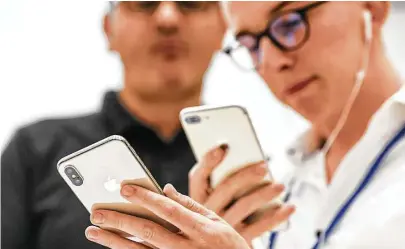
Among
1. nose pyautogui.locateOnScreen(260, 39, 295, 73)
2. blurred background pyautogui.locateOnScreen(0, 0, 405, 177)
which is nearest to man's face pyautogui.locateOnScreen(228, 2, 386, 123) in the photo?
nose pyautogui.locateOnScreen(260, 39, 295, 73)

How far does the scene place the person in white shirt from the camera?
569mm

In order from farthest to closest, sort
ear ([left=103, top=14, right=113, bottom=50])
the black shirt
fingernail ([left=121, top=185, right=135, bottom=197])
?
1. ear ([left=103, top=14, right=113, bottom=50])
2. the black shirt
3. fingernail ([left=121, top=185, right=135, bottom=197])

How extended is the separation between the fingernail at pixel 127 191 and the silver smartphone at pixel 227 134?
19cm

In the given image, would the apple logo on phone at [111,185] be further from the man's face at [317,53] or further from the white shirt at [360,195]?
the man's face at [317,53]

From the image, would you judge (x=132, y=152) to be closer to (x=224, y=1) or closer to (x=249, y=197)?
(x=249, y=197)

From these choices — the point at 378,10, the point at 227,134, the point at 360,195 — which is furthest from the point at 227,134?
the point at 378,10

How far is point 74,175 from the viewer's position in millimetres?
475

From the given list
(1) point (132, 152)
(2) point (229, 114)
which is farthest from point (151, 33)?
(1) point (132, 152)

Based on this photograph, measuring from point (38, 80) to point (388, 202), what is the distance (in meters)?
0.55

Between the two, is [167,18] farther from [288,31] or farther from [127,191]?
[127,191]

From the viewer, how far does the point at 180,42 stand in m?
0.75

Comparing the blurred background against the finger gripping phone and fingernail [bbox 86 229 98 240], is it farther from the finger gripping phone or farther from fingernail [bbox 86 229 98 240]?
fingernail [bbox 86 229 98 240]

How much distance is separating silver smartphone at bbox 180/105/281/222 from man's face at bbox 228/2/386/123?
0.56ft

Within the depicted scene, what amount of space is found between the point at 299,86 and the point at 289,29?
79 millimetres
